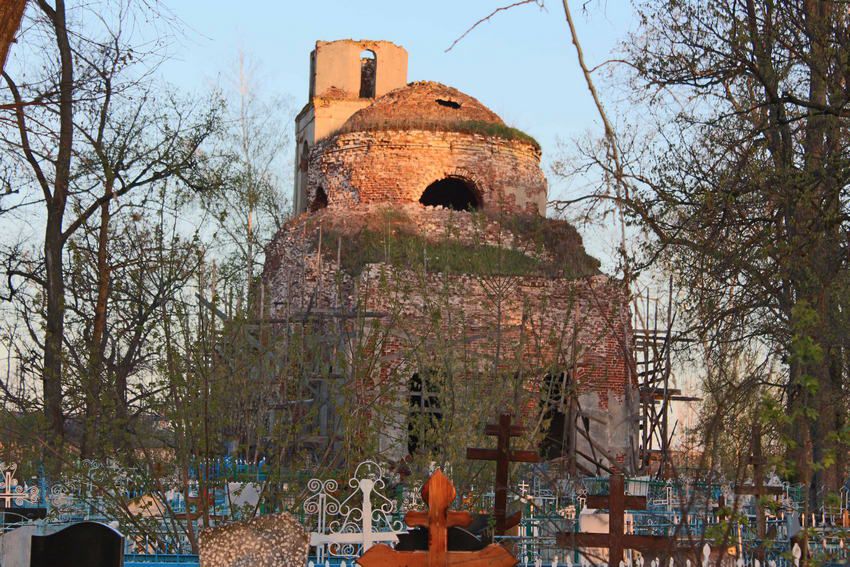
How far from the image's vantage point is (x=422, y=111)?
80.4ft

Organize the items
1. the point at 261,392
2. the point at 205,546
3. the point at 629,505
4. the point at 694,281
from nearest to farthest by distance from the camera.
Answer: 1. the point at 205,546
2. the point at 629,505
3. the point at 694,281
4. the point at 261,392

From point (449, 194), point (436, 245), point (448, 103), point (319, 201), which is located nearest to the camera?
point (436, 245)

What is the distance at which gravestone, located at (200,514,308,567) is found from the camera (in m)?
5.35

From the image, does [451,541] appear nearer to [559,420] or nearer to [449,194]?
[559,420]

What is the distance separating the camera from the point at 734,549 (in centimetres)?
816

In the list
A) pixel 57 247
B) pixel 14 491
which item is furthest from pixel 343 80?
pixel 14 491

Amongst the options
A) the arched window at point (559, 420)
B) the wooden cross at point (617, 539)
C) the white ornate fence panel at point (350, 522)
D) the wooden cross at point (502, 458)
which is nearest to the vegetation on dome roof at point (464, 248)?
the arched window at point (559, 420)

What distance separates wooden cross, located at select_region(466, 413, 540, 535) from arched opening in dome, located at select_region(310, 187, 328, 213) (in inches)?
659

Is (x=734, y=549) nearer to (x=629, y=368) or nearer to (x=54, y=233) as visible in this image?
(x=54, y=233)

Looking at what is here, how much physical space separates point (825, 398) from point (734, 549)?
11.6 ft

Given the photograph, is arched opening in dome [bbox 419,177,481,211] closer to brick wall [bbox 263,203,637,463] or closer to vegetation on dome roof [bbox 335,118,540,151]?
vegetation on dome roof [bbox 335,118,540,151]

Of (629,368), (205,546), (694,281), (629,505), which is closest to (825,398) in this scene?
(694,281)

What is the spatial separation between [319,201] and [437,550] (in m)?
20.9

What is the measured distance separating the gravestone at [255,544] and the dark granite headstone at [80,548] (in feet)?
1.89
